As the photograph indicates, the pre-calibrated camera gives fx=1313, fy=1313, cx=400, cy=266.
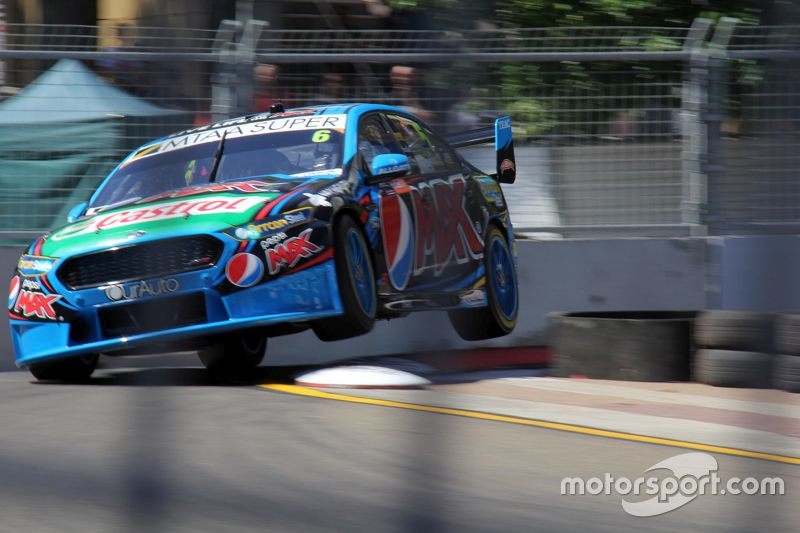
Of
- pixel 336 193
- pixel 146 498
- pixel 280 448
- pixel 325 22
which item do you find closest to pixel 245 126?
pixel 336 193

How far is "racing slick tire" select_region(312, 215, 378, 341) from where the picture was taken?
601 cm

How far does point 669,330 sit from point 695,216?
1740 mm

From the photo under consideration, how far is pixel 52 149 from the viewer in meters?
7.88

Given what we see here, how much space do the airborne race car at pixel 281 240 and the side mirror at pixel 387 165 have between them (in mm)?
10

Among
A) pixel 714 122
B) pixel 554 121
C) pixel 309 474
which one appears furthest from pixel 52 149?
pixel 309 474

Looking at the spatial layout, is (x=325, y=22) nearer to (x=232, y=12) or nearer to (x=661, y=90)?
(x=232, y=12)

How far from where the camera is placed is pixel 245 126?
703 centimetres

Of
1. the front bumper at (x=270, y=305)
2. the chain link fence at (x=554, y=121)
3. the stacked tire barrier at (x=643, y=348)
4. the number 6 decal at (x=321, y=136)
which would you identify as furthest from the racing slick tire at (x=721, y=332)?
the number 6 decal at (x=321, y=136)

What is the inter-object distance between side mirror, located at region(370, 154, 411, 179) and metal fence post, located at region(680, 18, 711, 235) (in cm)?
229

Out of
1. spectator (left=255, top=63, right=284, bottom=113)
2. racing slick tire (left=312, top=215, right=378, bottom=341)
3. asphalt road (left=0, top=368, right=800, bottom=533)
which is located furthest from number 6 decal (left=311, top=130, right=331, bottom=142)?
asphalt road (left=0, top=368, right=800, bottom=533)

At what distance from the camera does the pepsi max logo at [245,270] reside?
5824 mm

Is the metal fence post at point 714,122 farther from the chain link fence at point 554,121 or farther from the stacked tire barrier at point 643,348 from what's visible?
the stacked tire barrier at point 643,348

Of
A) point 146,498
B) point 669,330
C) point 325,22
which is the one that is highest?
point 325,22

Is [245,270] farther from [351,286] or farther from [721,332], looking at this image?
[721,332]
